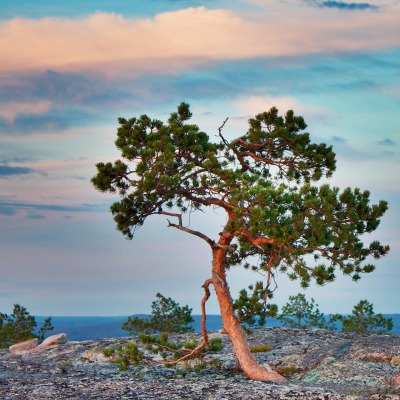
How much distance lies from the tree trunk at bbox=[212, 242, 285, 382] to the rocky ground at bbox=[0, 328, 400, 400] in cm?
44

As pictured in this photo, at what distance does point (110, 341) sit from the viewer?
33.4m

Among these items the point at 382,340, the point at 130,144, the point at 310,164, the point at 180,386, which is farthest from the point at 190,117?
the point at 382,340

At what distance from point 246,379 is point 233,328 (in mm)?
→ 1715

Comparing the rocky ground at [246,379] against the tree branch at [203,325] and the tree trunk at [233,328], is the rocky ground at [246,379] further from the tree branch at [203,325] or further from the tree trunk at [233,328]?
Result: the tree branch at [203,325]

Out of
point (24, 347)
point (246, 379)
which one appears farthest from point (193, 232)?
point (24, 347)

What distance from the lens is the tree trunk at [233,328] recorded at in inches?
913

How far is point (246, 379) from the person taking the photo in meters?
23.1

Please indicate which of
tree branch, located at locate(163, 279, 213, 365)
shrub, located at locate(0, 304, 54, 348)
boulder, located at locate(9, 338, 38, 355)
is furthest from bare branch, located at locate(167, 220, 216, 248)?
shrub, located at locate(0, 304, 54, 348)

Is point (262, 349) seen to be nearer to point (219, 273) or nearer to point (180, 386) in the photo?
point (219, 273)

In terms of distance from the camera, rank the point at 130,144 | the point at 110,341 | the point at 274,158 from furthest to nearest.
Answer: the point at 110,341 < the point at 274,158 < the point at 130,144

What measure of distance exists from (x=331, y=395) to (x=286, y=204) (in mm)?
5543

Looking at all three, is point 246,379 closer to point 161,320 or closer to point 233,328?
point 233,328

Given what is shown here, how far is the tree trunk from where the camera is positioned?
23.2 m

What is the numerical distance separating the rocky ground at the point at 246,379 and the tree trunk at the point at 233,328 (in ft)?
1.45
